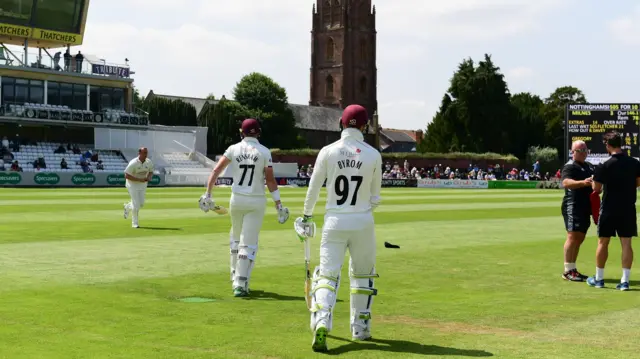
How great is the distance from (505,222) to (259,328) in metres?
15.8

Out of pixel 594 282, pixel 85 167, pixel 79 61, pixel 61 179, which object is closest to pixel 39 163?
pixel 85 167

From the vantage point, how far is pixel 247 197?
9906mm

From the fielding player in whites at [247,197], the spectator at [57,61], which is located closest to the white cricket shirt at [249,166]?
the fielding player in whites at [247,197]

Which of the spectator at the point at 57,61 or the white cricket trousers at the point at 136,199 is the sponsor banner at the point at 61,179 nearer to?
the spectator at the point at 57,61

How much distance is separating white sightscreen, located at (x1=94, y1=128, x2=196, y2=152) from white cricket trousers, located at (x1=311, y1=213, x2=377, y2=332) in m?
60.1

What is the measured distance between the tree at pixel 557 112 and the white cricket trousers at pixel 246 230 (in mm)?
94525

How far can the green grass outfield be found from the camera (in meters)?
6.96

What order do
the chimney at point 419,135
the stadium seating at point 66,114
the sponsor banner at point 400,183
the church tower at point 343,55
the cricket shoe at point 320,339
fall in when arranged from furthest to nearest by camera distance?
the chimney at point 419,135, the church tower at point 343,55, the stadium seating at point 66,114, the sponsor banner at point 400,183, the cricket shoe at point 320,339

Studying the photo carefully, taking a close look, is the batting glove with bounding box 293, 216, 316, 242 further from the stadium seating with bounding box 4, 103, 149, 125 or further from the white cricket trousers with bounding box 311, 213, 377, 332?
the stadium seating with bounding box 4, 103, 149, 125

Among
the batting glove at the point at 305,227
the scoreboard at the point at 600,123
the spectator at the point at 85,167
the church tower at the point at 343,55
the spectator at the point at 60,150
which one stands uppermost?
the church tower at the point at 343,55

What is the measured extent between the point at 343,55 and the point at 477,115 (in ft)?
150

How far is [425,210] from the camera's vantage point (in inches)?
1106

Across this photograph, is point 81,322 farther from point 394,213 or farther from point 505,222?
point 394,213

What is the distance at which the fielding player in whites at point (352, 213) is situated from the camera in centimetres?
728
